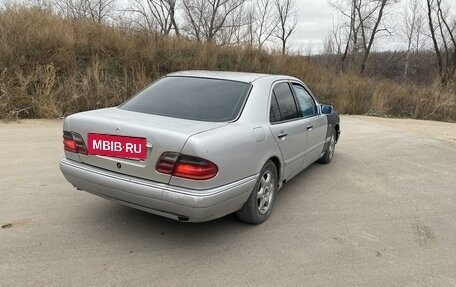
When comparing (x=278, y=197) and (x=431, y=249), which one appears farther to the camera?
(x=278, y=197)

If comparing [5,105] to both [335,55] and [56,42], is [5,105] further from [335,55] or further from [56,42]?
[335,55]

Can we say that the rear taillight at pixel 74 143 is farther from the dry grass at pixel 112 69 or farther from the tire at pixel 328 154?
the dry grass at pixel 112 69

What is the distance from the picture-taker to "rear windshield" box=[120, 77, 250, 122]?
3.66 metres

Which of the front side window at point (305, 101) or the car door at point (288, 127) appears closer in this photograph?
the car door at point (288, 127)

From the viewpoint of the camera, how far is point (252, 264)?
3.15 meters

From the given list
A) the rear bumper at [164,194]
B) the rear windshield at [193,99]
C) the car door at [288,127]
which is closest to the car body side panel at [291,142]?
the car door at [288,127]

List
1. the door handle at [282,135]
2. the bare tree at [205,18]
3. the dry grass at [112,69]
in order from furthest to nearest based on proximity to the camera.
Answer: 1. the bare tree at [205,18]
2. the dry grass at [112,69]
3. the door handle at [282,135]

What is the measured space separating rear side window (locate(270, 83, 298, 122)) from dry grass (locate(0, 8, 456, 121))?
21.2 ft

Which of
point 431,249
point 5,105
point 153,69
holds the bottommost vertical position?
point 431,249

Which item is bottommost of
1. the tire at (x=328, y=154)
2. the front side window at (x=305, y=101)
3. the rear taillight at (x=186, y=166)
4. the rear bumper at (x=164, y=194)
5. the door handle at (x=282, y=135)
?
the tire at (x=328, y=154)

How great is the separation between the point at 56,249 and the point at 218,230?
1408 mm

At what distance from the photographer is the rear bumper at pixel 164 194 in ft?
9.84

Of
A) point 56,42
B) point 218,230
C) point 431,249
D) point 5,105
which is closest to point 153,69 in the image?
point 56,42

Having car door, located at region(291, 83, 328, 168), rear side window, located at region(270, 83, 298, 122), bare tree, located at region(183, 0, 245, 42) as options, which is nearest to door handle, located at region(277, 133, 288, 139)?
rear side window, located at region(270, 83, 298, 122)
